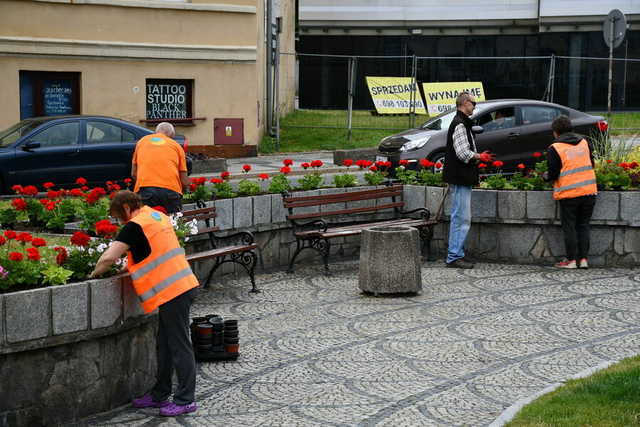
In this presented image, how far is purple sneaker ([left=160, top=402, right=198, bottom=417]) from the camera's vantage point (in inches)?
283

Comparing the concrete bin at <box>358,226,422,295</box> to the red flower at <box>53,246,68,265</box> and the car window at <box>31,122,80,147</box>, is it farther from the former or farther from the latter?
the car window at <box>31,122,80,147</box>

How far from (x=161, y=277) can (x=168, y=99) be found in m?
18.3

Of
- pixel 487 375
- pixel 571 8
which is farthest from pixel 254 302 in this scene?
pixel 571 8

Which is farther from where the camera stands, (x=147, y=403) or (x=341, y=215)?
(x=341, y=215)

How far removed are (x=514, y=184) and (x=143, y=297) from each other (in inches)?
278

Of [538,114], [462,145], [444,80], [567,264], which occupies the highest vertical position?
[444,80]

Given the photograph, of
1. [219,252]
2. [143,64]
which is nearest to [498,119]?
[219,252]

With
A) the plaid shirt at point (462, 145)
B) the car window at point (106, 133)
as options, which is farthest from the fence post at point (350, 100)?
the plaid shirt at point (462, 145)

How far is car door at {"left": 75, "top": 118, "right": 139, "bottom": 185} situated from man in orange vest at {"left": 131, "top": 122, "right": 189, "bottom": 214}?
6367 millimetres

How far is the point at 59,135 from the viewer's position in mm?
17234

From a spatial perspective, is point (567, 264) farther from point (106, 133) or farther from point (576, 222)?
point (106, 133)

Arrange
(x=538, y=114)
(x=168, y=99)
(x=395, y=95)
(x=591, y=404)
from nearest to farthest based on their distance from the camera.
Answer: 1. (x=591, y=404)
2. (x=538, y=114)
3. (x=168, y=99)
4. (x=395, y=95)

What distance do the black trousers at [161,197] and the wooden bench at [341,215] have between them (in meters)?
1.72

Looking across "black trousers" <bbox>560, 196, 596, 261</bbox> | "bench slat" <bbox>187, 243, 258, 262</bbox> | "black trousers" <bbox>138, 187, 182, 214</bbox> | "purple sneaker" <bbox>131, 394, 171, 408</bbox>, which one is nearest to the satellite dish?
"black trousers" <bbox>560, 196, 596, 261</bbox>
